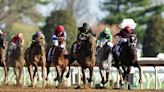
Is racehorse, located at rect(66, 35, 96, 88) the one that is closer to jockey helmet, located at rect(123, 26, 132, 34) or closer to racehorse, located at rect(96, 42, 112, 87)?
jockey helmet, located at rect(123, 26, 132, 34)

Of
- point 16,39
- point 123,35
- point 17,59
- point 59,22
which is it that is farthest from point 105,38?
point 59,22

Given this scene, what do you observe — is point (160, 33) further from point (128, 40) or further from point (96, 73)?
point (128, 40)

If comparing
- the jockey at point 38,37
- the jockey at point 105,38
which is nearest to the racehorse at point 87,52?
the jockey at point 38,37

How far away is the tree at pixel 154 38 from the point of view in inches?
1844

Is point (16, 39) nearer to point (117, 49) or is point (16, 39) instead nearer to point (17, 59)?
point (17, 59)

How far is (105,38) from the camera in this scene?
2456cm

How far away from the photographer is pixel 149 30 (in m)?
47.7

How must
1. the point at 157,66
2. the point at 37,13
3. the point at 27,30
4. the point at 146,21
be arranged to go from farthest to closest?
1. the point at 27,30
2. the point at 37,13
3. the point at 146,21
4. the point at 157,66

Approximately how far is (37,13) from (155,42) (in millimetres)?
17442

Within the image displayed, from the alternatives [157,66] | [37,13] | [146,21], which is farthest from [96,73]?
[37,13]

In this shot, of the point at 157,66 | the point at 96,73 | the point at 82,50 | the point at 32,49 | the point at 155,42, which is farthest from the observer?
the point at 155,42

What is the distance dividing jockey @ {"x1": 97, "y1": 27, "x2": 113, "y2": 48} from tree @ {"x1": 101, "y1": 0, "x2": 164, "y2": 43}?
32.0 metres

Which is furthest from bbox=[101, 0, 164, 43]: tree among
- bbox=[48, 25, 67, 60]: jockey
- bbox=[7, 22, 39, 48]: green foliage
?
bbox=[48, 25, 67, 60]: jockey

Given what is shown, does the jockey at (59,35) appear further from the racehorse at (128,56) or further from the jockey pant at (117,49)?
the racehorse at (128,56)
